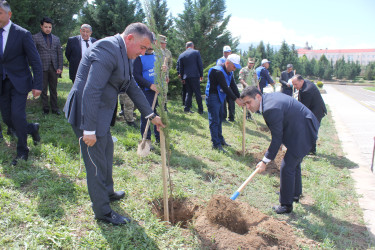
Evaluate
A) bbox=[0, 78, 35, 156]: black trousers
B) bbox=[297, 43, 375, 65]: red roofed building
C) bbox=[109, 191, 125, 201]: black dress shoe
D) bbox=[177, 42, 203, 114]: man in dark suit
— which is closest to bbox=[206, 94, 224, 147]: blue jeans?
bbox=[109, 191, 125, 201]: black dress shoe

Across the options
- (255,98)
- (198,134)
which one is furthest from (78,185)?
(198,134)

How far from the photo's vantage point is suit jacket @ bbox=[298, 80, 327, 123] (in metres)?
5.74

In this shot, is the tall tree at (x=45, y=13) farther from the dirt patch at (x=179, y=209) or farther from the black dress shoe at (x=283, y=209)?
the black dress shoe at (x=283, y=209)

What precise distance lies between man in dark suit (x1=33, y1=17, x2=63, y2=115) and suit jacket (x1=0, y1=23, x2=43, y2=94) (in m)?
2.09

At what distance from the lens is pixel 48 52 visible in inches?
234

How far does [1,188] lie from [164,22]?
1842 centimetres

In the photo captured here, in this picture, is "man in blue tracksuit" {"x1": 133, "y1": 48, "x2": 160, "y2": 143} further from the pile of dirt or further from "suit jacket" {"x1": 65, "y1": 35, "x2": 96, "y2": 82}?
the pile of dirt

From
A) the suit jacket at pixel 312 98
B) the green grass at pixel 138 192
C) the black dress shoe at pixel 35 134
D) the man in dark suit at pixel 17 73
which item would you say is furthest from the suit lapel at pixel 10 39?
the suit jacket at pixel 312 98

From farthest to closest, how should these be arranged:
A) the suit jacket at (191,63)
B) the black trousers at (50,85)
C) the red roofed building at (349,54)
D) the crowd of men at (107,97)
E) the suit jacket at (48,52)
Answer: the red roofed building at (349,54) → the suit jacket at (191,63) → the black trousers at (50,85) → the suit jacket at (48,52) → the crowd of men at (107,97)

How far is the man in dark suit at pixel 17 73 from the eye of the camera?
3.76m

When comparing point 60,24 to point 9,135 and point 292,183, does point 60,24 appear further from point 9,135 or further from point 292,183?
point 292,183

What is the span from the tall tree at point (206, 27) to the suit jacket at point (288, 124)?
1358cm

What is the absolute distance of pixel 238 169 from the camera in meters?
5.02

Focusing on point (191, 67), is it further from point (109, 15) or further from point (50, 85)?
point (109, 15)
